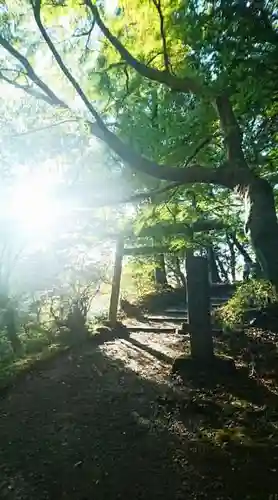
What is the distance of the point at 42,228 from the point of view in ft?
31.1

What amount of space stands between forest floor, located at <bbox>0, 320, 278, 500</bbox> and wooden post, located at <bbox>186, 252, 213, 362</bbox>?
797 millimetres

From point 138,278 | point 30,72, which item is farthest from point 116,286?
point 30,72

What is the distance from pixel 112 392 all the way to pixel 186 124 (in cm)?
406

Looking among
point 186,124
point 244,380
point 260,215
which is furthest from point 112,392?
point 186,124

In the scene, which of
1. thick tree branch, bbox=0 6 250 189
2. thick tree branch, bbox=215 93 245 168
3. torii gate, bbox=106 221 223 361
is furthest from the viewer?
torii gate, bbox=106 221 223 361

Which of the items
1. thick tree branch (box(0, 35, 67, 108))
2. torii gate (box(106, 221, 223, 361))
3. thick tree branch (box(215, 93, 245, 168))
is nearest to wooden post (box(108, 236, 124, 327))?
torii gate (box(106, 221, 223, 361))

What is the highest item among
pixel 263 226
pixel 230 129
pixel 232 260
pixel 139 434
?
pixel 232 260

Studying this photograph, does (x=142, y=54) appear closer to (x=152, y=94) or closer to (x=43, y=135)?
(x=152, y=94)

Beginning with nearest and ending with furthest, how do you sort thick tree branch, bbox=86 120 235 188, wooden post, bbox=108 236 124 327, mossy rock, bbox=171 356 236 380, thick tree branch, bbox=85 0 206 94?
thick tree branch, bbox=85 0 206 94, thick tree branch, bbox=86 120 235 188, mossy rock, bbox=171 356 236 380, wooden post, bbox=108 236 124 327

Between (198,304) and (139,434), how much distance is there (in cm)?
294

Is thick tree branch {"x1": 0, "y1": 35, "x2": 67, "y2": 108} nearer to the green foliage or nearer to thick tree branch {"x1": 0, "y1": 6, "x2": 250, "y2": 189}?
thick tree branch {"x1": 0, "y1": 6, "x2": 250, "y2": 189}

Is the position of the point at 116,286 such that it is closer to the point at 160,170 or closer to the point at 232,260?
the point at 160,170

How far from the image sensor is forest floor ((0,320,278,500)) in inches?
128

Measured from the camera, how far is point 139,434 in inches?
171
